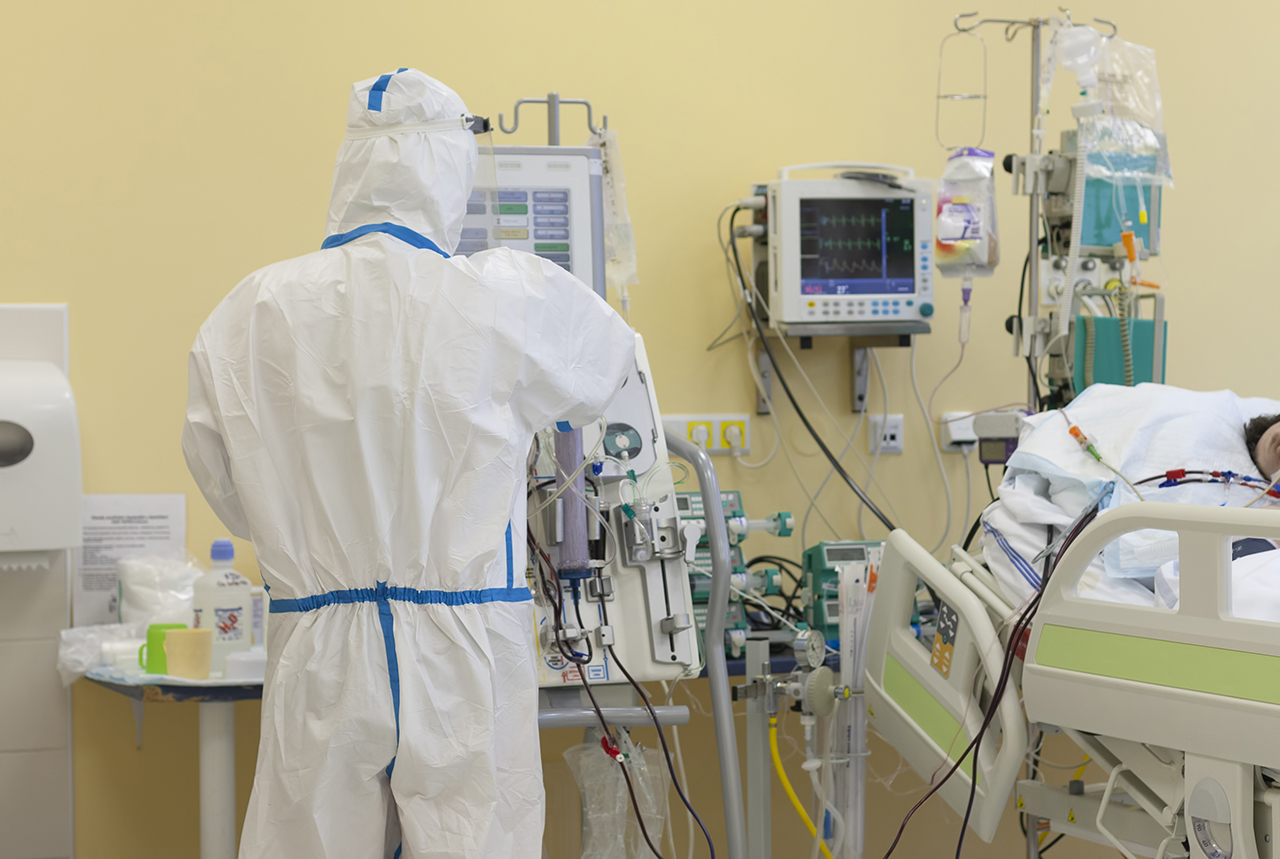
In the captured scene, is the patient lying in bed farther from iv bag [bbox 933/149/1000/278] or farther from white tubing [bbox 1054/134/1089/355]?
iv bag [bbox 933/149/1000/278]

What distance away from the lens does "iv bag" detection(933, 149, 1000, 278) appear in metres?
2.61

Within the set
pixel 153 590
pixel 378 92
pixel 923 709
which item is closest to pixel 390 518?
pixel 378 92

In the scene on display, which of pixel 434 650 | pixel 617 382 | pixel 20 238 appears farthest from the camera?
pixel 20 238

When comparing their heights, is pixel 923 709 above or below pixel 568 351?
below

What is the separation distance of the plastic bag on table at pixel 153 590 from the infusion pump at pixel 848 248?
1609 millimetres

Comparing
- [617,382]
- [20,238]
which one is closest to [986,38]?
[617,382]

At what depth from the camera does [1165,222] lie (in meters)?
3.14

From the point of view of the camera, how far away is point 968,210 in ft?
8.64

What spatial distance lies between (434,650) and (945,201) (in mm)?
1809

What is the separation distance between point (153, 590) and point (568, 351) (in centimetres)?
139

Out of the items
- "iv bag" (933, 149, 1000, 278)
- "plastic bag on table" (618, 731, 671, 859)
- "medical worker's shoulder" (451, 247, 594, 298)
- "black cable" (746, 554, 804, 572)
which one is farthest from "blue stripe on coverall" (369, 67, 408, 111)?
"black cable" (746, 554, 804, 572)

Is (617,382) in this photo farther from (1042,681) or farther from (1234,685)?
(1234,685)

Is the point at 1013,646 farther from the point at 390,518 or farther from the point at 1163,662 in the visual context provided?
the point at 390,518

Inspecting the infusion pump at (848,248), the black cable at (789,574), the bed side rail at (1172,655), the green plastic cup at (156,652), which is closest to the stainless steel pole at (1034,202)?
the infusion pump at (848,248)
